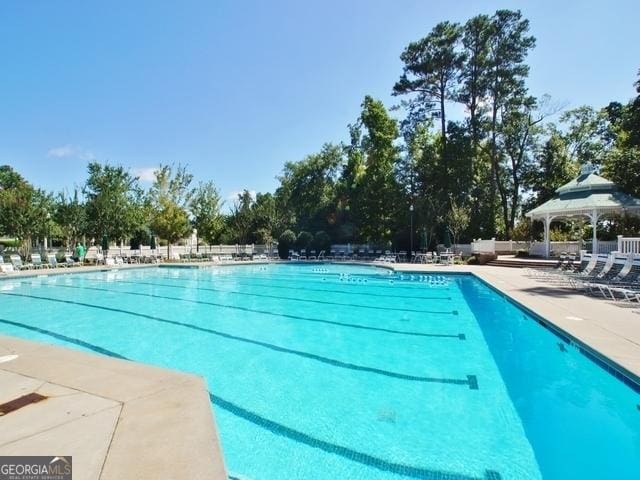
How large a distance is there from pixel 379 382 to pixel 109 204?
28.9m

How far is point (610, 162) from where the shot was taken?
21.0m

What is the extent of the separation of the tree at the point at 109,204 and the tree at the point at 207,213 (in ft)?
15.0

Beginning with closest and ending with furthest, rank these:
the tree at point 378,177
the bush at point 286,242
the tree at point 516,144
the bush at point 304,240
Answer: the tree at point 516,144 < the tree at point 378,177 < the bush at point 304,240 < the bush at point 286,242

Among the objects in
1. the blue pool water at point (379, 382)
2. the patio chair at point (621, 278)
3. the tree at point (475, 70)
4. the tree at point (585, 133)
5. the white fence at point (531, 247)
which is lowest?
the blue pool water at point (379, 382)

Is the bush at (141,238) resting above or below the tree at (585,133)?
below

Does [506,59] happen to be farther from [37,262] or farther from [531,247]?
[37,262]

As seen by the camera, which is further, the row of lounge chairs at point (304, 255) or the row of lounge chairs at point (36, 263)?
the row of lounge chairs at point (304, 255)

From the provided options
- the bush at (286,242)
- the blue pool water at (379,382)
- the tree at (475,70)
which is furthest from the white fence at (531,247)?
the bush at (286,242)

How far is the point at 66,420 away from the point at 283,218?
35.4 m

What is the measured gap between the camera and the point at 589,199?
18.7m

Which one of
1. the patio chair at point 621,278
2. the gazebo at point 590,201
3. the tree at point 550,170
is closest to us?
the patio chair at point 621,278

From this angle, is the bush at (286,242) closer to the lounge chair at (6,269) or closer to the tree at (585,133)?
the lounge chair at (6,269)

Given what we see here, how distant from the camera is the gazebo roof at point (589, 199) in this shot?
17875mm

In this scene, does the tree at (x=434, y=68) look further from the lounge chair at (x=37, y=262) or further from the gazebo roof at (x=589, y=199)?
the lounge chair at (x=37, y=262)
